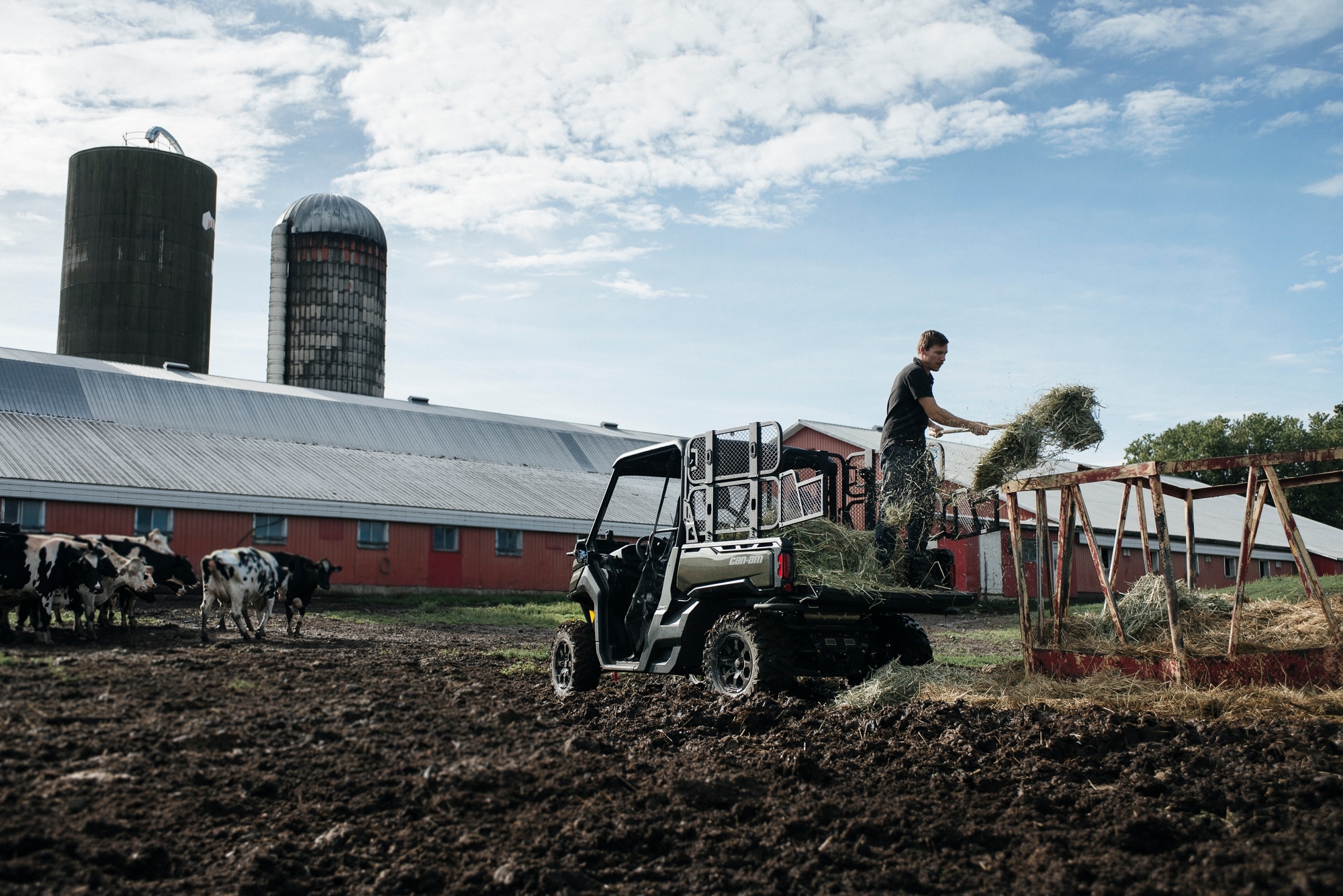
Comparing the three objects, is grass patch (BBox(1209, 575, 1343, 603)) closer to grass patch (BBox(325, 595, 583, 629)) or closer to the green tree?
grass patch (BBox(325, 595, 583, 629))

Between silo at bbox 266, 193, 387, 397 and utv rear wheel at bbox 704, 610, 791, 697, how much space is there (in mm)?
38649

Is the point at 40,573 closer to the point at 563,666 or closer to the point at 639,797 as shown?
the point at 563,666

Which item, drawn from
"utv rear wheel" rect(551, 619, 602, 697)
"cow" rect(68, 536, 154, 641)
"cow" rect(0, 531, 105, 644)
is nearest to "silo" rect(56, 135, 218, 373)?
"cow" rect(68, 536, 154, 641)

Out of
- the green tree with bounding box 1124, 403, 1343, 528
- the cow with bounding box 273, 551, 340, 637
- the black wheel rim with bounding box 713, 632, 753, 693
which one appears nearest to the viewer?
the black wheel rim with bounding box 713, 632, 753, 693

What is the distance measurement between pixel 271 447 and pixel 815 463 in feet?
91.8

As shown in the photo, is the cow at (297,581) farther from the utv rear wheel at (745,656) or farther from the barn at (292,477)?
the utv rear wheel at (745,656)

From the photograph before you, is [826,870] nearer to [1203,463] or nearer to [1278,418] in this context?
[1203,463]

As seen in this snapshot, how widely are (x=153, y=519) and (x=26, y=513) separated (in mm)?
2706

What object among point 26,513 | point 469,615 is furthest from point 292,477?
point 469,615

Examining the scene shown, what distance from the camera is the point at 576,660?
995 cm

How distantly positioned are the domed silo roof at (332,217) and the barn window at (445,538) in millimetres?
19897

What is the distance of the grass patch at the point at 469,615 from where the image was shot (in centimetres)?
2169

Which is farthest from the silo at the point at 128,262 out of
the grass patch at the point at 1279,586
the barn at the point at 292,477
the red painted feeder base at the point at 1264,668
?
the red painted feeder base at the point at 1264,668

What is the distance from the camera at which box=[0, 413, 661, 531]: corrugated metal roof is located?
26953mm
